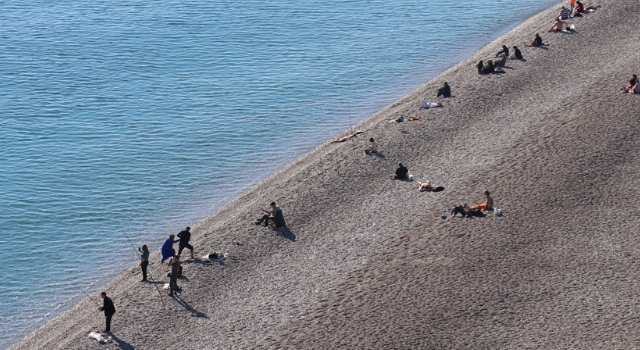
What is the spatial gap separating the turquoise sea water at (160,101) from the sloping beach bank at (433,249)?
2953 millimetres

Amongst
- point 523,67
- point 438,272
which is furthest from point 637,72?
point 438,272

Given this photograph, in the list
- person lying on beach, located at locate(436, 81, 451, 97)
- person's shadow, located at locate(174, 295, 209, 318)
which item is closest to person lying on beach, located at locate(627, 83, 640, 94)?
person lying on beach, located at locate(436, 81, 451, 97)

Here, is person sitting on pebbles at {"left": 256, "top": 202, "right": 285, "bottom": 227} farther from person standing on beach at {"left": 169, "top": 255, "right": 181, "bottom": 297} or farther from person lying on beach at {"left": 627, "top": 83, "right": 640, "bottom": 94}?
person lying on beach at {"left": 627, "top": 83, "right": 640, "bottom": 94}

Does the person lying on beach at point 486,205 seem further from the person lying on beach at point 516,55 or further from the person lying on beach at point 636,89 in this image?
the person lying on beach at point 516,55

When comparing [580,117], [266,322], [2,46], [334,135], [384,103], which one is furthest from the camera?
[2,46]

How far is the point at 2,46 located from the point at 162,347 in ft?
123

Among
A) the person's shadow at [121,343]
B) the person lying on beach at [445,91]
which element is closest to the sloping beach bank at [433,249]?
the person's shadow at [121,343]

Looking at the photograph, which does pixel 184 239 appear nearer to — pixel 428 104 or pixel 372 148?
pixel 372 148

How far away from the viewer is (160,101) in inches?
1877

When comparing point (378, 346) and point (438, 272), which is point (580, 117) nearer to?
point (438, 272)

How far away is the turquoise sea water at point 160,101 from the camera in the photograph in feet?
113

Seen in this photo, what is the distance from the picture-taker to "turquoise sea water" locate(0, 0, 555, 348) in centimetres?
3444

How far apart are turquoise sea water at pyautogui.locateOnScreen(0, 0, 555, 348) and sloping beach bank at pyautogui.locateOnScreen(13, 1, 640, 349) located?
9.69ft

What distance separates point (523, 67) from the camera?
1678 inches
